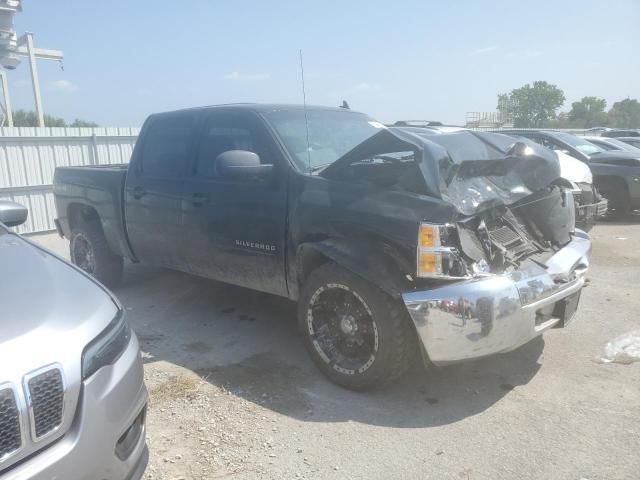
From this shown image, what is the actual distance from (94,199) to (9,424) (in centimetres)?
433

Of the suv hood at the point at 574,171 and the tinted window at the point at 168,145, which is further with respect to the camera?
the suv hood at the point at 574,171

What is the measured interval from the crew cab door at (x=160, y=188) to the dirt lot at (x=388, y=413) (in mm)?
812

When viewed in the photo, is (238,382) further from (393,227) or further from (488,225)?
(488,225)

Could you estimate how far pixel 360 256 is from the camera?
3.29 m

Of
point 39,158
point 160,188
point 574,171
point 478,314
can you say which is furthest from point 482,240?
point 39,158

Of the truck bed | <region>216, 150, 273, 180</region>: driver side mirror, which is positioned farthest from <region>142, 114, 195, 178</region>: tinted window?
<region>216, 150, 273, 180</region>: driver side mirror

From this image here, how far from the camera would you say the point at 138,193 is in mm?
5020

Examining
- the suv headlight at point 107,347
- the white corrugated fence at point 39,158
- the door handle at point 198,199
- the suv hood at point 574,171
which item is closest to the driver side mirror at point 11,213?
the door handle at point 198,199

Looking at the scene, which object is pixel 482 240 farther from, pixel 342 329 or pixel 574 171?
pixel 574 171

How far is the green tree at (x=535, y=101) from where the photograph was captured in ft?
227

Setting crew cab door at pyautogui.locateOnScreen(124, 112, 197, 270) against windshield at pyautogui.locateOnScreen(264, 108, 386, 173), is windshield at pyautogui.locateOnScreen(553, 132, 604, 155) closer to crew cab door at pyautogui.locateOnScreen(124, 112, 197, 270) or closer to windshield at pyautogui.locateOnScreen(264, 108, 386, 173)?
windshield at pyautogui.locateOnScreen(264, 108, 386, 173)

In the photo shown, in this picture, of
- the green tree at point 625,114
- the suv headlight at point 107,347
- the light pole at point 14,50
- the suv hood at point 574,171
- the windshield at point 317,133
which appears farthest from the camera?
the green tree at point 625,114

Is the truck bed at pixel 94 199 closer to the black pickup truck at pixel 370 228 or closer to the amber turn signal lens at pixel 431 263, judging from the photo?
the black pickup truck at pixel 370 228

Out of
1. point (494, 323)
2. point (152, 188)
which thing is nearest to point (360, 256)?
point (494, 323)
